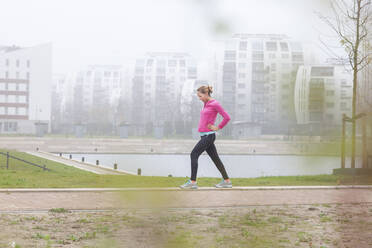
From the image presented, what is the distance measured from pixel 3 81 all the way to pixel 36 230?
6222 cm

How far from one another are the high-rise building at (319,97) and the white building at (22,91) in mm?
52826

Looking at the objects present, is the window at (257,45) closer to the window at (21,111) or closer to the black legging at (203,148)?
the black legging at (203,148)

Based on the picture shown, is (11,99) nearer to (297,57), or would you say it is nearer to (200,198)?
(200,198)

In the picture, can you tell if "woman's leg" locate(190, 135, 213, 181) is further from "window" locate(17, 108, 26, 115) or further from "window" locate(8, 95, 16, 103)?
"window" locate(17, 108, 26, 115)

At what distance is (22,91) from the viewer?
6175 cm

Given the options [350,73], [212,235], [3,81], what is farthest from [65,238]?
[3,81]

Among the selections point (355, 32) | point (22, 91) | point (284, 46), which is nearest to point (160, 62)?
point (284, 46)

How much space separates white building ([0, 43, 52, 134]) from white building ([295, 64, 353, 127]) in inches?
2080

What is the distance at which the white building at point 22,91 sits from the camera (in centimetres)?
5722

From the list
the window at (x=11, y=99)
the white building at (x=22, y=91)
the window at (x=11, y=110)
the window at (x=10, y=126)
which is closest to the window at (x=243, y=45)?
the white building at (x=22, y=91)

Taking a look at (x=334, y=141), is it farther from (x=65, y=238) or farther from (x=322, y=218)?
(x=322, y=218)

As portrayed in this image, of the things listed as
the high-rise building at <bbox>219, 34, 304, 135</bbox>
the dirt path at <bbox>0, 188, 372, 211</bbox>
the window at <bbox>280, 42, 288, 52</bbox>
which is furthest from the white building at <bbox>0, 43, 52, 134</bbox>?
the window at <bbox>280, 42, 288, 52</bbox>

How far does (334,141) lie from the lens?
4.17 ft

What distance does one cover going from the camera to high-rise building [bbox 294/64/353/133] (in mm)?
934
